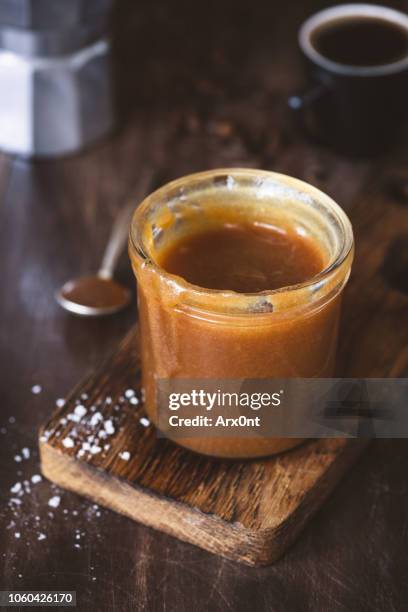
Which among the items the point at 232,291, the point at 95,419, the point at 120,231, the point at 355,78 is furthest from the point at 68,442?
the point at 355,78

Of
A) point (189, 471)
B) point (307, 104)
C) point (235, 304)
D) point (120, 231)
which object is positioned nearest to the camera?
point (235, 304)

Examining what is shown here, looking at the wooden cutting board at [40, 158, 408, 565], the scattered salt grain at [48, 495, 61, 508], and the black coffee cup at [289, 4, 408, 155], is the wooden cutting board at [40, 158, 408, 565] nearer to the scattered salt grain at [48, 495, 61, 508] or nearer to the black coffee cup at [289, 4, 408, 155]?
the scattered salt grain at [48, 495, 61, 508]

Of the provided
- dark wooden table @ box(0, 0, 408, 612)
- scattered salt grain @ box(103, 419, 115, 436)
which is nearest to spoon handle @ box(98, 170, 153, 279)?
dark wooden table @ box(0, 0, 408, 612)

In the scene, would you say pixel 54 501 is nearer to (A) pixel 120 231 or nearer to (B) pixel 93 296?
(B) pixel 93 296

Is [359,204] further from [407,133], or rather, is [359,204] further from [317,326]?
[317,326]

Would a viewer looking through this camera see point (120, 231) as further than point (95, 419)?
Yes

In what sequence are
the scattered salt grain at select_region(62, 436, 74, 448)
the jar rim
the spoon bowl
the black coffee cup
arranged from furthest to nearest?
the black coffee cup, the spoon bowl, the scattered salt grain at select_region(62, 436, 74, 448), the jar rim

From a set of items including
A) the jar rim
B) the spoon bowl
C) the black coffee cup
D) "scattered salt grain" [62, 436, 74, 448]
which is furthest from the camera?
the black coffee cup

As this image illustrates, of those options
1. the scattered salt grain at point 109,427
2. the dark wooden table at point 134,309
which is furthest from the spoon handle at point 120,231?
the scattered salt grain at point 109,427
